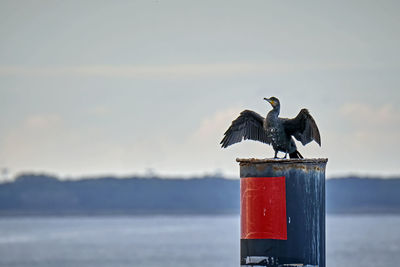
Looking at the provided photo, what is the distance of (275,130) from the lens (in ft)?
35.8

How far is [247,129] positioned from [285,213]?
13.7 ft

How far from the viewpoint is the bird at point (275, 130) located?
10914 mm

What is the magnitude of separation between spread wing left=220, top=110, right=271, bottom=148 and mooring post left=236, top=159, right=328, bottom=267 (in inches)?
152

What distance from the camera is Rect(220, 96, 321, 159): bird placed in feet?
35.8

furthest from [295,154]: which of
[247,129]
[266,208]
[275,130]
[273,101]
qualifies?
[266,208]

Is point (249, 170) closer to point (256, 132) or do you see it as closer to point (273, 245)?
point (273, 245)

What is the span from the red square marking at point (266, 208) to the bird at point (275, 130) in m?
2.44

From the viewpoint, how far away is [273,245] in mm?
8250

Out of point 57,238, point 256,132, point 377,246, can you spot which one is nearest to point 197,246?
point 377,246

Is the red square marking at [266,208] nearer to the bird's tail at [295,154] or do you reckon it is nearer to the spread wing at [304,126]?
the bird's tail at [295,154]

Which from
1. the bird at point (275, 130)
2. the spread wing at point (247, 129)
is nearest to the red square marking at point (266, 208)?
the bird at point (275, 130)

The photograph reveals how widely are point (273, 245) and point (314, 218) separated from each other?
363mm

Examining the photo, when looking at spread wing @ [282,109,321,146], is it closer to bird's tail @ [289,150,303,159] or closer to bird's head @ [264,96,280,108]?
bird's tail @ [289,150,303,159]

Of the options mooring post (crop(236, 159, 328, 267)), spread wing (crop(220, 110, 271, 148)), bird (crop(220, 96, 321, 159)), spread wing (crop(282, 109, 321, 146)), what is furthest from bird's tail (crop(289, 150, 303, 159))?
mooring post (crop(236, 159, 328, 267))
